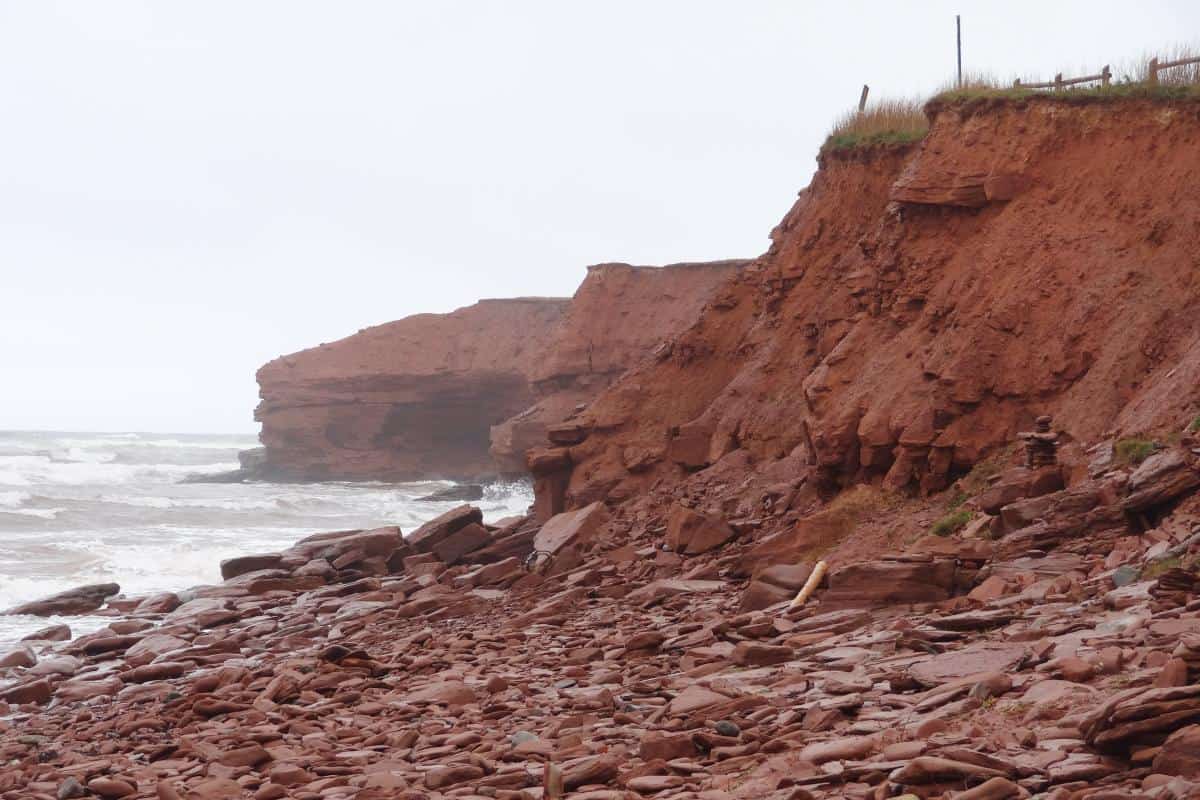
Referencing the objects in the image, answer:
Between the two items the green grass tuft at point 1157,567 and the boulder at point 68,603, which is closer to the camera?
the green grass tuft at point 1157,567

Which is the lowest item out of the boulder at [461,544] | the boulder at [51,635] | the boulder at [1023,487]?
the boulder at [51,635]

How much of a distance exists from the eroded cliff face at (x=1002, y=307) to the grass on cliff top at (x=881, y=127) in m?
2.41

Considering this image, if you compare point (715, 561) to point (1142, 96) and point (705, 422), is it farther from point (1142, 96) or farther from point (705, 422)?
point (1142, 96)

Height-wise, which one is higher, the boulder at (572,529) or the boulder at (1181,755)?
the boulder at (1181,755)

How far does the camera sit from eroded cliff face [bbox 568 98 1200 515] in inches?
538

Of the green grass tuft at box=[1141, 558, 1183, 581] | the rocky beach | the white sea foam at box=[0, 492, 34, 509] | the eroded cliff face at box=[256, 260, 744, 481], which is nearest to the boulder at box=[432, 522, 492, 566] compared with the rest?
the rocky beach

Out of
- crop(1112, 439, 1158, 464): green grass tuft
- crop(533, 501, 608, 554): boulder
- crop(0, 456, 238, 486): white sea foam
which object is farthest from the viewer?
crop(0, 456, 238, 486): white sea foam

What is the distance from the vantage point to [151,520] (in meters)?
35.9

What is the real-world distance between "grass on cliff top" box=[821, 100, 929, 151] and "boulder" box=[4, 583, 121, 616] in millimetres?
13842

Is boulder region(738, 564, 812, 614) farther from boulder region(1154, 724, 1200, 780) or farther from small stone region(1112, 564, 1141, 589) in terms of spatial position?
boulder region(1154, 724, 1200, 780)

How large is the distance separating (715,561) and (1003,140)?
6.18m

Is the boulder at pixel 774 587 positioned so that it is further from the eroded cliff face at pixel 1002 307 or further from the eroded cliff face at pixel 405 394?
the eroded cliff face at pixel 405 394

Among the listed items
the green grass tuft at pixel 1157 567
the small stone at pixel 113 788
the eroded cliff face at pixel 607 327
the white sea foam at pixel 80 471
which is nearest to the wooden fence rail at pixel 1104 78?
the green grass tuft at pixel 1157 567

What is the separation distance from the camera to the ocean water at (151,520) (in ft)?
Result: 81.4
